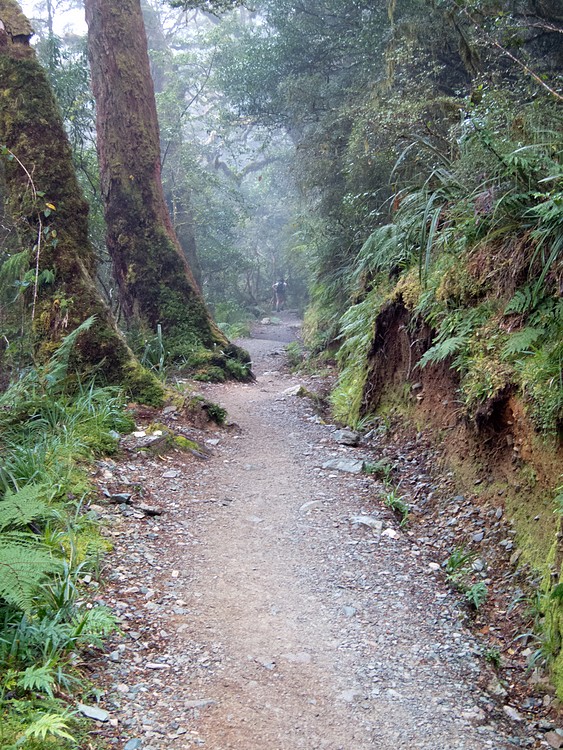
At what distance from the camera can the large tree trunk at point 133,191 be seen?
31.6 feet

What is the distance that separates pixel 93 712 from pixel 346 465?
3.62m

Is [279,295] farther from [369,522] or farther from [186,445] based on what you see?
[369,522]

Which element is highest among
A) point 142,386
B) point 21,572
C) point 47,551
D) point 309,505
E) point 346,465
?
point 142,386

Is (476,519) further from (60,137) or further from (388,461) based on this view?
(60,137)

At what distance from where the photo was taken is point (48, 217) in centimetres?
664

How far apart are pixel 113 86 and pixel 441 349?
7600 mm

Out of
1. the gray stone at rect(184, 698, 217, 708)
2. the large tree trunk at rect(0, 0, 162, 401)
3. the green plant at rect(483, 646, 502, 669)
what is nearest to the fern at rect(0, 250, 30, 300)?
the large tree trunk at rect(0, 0, 162, 401)

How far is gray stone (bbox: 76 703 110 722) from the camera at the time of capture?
2.56 meters

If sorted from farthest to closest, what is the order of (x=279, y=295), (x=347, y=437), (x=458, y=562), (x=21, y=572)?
(x=279, y=295) < (x=347, y=437) < (x=458, y=562) < (x=21, y=572)

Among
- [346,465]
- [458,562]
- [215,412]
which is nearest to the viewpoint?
[458,562]

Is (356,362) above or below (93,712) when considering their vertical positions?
above

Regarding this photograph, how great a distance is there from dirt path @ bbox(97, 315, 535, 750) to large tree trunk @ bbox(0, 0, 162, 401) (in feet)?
5.60

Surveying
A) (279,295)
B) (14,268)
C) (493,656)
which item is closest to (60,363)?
(14,268)

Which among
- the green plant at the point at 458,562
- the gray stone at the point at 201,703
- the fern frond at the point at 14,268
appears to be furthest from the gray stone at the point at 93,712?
the fern frond at the point at 14,268
